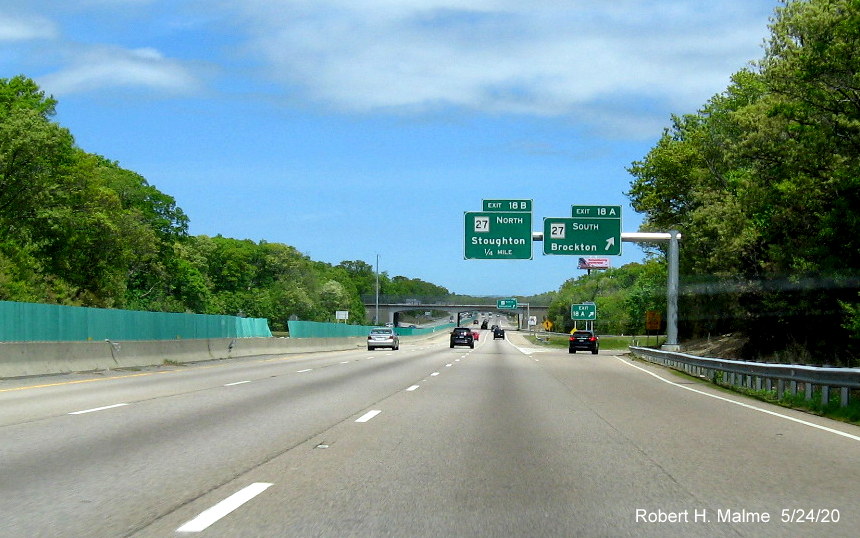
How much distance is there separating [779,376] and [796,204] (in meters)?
17.1

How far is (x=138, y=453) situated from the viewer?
10289 millimetres

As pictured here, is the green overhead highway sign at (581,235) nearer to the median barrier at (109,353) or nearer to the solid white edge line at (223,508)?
the median barrier at (109,353)

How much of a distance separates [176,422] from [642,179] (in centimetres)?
5387

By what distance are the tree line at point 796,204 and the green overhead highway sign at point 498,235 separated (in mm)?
9054

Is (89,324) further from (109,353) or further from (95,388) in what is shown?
(95,388)

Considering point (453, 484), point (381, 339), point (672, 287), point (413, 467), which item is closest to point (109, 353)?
point (413, 467)

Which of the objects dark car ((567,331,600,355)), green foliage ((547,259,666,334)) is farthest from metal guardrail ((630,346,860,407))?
green foliage ((547,259,666,334))

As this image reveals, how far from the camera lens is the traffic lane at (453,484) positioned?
22.3 ft

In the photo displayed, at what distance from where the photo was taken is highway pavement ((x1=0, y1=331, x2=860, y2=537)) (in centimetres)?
697

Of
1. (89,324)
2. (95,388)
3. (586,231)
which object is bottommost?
(95,388)

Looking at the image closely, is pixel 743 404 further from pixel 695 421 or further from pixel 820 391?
pixel 695 421

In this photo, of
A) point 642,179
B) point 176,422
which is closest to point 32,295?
point 642,179

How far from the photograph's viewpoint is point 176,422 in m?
13.5

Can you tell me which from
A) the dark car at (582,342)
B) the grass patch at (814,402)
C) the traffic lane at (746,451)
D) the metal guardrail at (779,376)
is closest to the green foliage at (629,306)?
the dark car at (582,342)
